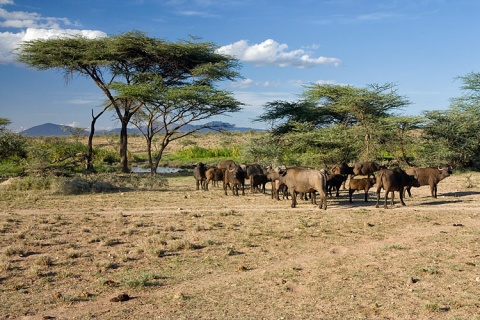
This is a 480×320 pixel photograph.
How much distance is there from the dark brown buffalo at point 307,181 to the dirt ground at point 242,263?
0.56m

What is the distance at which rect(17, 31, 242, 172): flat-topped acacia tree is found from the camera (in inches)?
1104

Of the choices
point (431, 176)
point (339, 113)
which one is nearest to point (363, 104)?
point (339, 113)

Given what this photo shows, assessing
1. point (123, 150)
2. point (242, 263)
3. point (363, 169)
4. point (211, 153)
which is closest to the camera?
point (242, 263)

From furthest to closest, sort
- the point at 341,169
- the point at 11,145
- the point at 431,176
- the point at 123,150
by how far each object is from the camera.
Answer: the point at 123,150, the point at 11,145, the point at 341,169, the point at 431,176

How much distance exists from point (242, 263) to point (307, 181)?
6.81 metres

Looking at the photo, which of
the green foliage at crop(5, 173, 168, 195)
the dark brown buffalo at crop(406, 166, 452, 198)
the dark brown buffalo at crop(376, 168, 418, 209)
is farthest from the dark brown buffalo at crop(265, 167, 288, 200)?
the green foliage at crop(5, 173, 168, 195)

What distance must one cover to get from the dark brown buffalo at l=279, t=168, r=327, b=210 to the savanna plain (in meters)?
0.60

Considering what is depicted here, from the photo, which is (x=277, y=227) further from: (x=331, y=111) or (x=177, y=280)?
(x=331, y=111)

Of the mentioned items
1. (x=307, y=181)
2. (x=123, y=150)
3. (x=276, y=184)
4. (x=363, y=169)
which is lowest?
(x=276, y=184)

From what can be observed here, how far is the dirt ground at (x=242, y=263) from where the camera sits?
6.74m

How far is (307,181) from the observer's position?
15.3 meters

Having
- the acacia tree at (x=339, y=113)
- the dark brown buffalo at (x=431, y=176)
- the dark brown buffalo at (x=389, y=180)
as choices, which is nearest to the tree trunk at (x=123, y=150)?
the acacia tree at (x=339, y=113)

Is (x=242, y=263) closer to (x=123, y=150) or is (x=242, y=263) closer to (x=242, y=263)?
(x=242, y=263)

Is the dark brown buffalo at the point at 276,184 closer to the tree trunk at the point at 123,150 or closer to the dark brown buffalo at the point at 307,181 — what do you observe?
the dark brown buffalo at the point at 307,181
